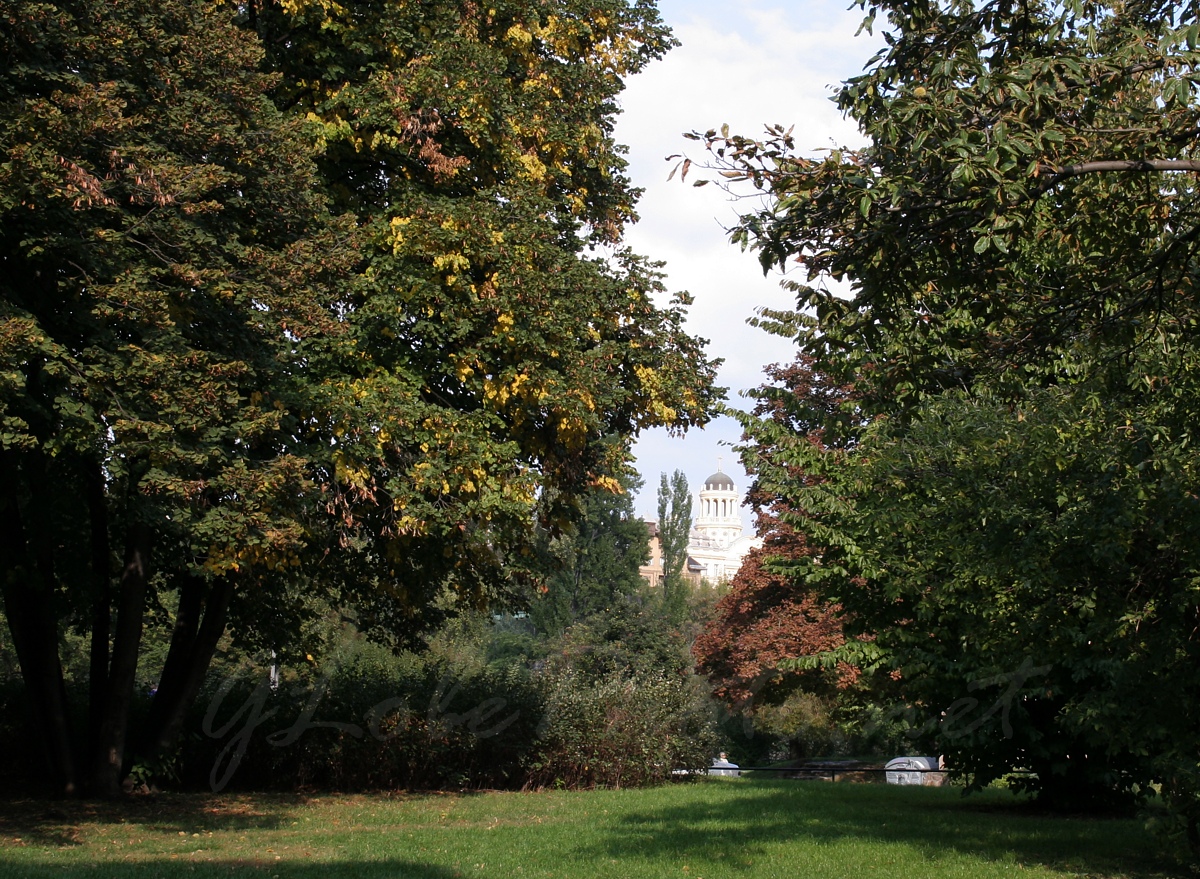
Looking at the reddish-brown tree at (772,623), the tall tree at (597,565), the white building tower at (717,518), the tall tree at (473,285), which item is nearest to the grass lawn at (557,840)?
the tall tree at (473,285)

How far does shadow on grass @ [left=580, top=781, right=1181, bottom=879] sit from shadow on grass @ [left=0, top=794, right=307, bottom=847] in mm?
4696

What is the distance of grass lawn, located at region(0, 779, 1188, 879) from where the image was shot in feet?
32.3

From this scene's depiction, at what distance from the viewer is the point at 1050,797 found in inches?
589

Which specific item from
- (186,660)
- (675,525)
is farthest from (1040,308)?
(675,525)

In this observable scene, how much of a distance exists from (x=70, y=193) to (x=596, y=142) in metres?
8.04

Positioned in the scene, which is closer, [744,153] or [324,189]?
[744,153]

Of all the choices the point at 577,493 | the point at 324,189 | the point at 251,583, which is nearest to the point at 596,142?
the point at 324,189

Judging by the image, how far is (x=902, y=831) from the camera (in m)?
13.4

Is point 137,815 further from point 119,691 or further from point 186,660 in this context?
point 186,660

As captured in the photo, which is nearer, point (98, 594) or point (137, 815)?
point (137, 815)

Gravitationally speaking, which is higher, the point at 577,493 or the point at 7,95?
the point at 7,95

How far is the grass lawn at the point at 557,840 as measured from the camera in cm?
984

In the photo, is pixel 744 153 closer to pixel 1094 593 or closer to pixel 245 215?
pixel 1094 593

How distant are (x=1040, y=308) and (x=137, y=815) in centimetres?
1166
